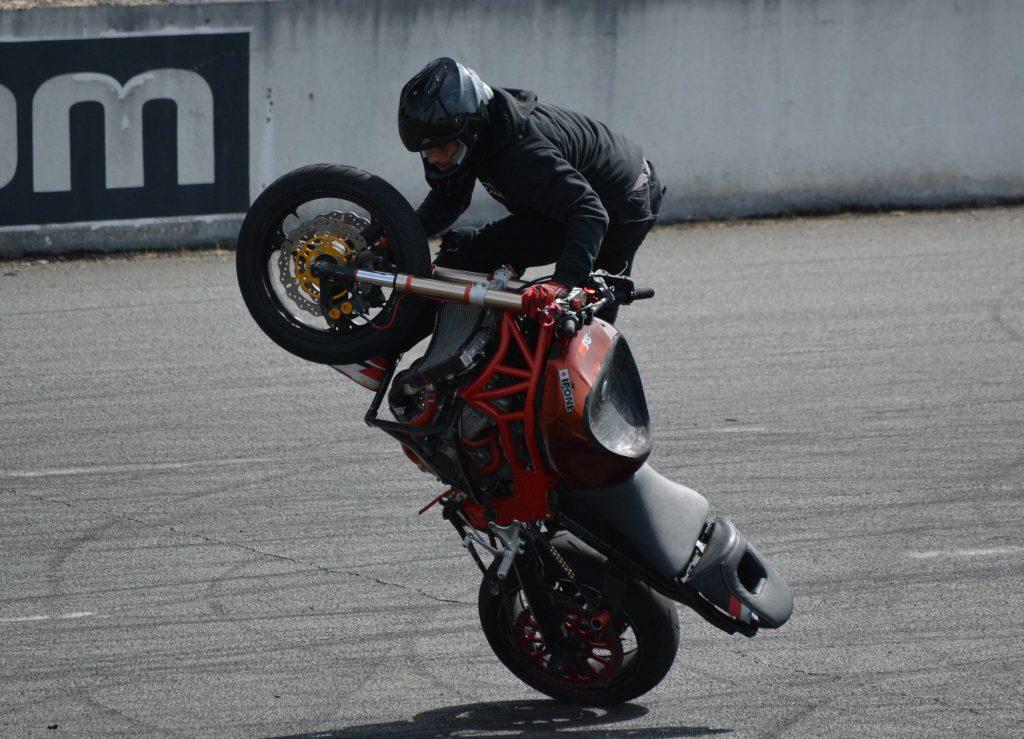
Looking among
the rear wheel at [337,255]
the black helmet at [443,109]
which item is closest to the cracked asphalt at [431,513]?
the rear wheel at [337,255]

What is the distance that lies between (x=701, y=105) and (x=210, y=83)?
3.98 m

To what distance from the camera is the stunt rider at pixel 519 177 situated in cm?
444

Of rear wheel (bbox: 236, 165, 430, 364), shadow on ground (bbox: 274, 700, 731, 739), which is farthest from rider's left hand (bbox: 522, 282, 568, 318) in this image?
shadow on ground (bbox: 274, 700, 731, 739)

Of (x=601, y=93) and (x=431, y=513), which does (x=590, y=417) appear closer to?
(x=431, y=513)

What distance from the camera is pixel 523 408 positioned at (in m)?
4.43

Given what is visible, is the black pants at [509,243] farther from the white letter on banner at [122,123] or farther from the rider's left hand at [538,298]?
the white letter on banner at [122,123]

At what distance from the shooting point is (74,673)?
16.4 feet

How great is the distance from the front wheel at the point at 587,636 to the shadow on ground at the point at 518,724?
0.18 feet

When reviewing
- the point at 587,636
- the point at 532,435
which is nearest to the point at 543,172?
the point at 532,435

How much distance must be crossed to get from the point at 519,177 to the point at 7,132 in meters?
7.29

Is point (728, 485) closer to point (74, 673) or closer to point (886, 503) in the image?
point (886, 503)

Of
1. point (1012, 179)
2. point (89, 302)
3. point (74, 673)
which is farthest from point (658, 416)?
point (1012, 179)

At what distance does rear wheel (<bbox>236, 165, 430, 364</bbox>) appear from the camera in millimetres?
4547

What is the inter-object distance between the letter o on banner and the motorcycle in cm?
664
